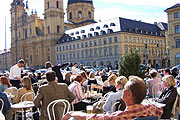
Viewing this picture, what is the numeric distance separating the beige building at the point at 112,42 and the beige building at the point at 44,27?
15.1 feet

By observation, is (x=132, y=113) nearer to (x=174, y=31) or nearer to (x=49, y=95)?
(x=49, y=95)

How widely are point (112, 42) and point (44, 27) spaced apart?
31.2m

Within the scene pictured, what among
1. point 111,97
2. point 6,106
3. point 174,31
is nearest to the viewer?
point 111,97

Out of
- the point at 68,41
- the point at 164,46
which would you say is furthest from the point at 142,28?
the point at 68,41

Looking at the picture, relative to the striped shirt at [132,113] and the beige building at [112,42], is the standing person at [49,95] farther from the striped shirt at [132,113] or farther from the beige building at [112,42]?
the beige building at [112,42]

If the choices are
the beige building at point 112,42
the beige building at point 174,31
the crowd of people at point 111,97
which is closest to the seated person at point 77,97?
the crowd of people at point 111,97

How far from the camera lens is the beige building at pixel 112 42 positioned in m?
57.0

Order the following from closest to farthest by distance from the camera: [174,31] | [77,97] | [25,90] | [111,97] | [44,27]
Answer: [111,97], [77,97], [25,90], [174,31], [44,27]

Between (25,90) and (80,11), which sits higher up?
(80,11)

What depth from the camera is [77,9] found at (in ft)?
285

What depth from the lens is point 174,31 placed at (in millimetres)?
42688

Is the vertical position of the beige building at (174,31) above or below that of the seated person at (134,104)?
above

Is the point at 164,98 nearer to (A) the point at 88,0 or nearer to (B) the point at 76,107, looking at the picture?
(B) the point at 76,107

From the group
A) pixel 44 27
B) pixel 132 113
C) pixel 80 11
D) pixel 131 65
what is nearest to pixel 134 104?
pixel 132 113
